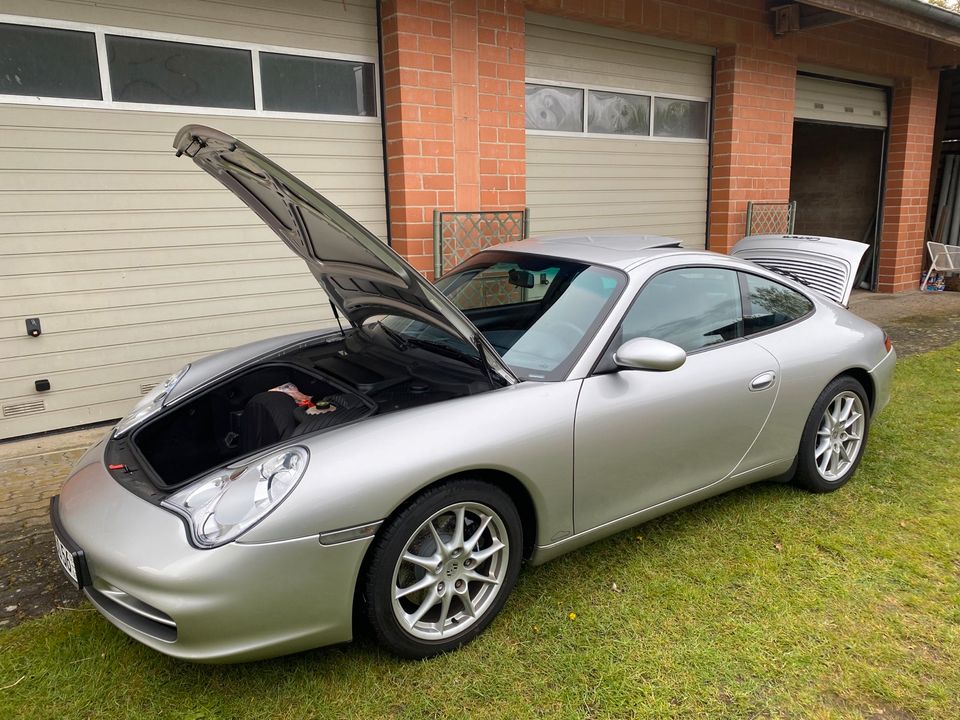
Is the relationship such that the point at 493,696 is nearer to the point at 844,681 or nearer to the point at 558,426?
the point at 558,426

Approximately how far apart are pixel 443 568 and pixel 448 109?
14.8 ft

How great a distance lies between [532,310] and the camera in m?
3.12

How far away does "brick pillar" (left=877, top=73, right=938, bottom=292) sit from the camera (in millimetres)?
10680

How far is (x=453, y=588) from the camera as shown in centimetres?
247

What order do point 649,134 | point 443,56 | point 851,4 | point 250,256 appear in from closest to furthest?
point 250,256 < point 443,56 < point 851,4 < point 649,134

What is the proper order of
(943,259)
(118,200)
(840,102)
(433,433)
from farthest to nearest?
A: (943,259)
(840,102)
(118,200)
(433,433)

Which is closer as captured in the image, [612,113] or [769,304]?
[769,304]

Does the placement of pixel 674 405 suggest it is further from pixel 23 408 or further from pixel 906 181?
pixel 906 181

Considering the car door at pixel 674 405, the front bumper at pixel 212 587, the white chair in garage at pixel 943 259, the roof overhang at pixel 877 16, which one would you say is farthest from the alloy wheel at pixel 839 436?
the white chair in garage at pixel 943 259

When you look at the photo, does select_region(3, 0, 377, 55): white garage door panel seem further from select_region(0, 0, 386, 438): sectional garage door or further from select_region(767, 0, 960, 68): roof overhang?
select_region(767, 0, 960, 68): roof overhang

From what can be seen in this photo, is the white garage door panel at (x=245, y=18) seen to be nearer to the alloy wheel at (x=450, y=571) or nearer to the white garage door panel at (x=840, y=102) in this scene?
the alloy wheel at (x=450, y=571)

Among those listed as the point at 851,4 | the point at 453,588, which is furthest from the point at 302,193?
the point at 851,4

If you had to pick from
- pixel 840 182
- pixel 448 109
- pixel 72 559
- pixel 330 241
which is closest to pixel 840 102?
pixel 840 182

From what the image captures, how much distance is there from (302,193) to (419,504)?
1.13 meters
